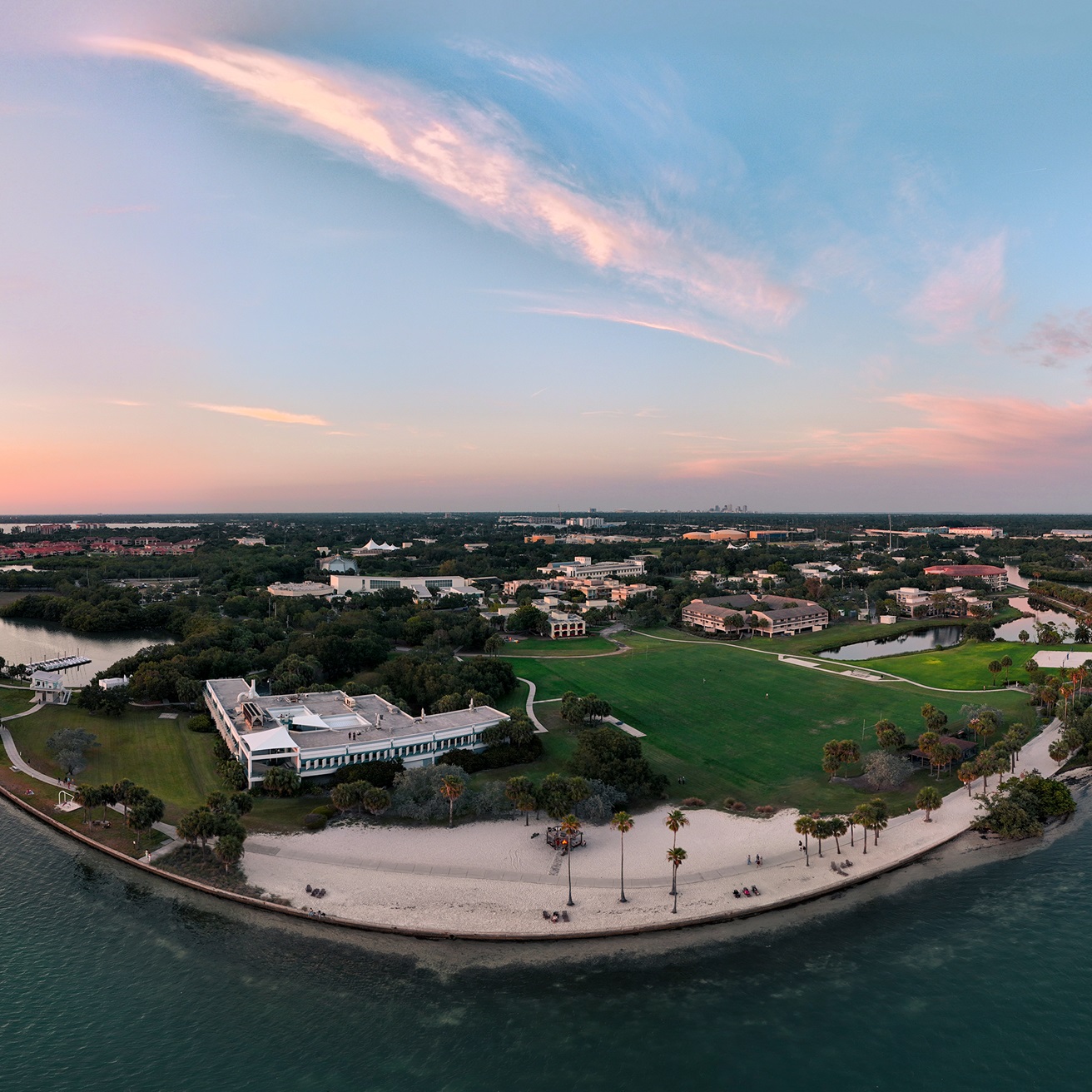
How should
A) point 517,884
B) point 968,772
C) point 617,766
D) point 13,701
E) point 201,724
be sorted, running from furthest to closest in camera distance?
point 13,701 < point 201,724 < point 968,772 < point 617,766 < point 517,884

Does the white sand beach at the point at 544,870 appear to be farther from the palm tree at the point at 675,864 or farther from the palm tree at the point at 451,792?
the palm tree at the point at 451,792

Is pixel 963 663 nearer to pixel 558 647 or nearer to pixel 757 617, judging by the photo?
pixel 757 617

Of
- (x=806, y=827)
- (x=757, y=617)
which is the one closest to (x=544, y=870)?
(x=806, y=827)

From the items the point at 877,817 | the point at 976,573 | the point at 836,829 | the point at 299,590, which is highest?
the point at 976,573

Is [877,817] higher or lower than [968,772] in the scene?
lower

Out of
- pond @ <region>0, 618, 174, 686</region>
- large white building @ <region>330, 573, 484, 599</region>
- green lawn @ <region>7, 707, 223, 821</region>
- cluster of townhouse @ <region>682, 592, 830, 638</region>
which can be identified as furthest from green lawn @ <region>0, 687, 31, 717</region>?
cluster of townhouse @ <region>682, 592, 830, 638</region>

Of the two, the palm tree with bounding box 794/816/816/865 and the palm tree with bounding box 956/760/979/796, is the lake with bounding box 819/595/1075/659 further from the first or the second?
the palm tree with bounding box 794/816/816/865

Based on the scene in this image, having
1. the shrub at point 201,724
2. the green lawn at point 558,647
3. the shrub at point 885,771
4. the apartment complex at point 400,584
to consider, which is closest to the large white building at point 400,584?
the apartment complex at point 400,584

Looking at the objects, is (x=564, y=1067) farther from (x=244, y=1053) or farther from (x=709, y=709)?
(x=709, y=709)
